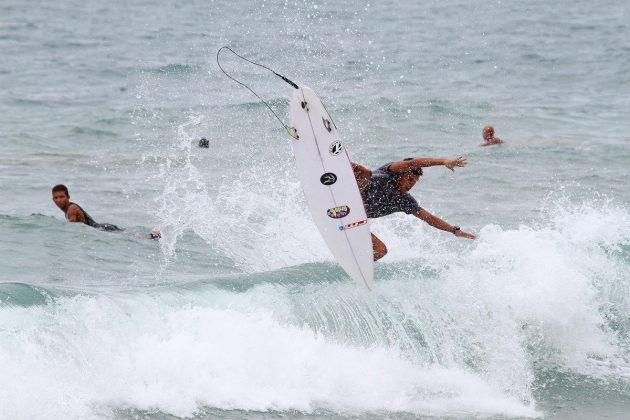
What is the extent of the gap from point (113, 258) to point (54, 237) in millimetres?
1124

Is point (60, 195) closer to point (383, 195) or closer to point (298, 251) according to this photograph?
point (298, 251)

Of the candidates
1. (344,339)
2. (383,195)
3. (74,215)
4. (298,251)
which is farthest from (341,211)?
(74,215)

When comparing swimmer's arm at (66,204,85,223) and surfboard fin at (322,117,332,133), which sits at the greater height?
surfboard fin at (322,117,332,133)

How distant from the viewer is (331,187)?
1027 cm

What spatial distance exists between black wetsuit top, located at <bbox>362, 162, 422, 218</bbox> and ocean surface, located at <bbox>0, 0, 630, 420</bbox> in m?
0.91

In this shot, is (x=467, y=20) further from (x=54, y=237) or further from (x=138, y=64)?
(x=54, y=237)

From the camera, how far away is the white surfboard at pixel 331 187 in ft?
33.6

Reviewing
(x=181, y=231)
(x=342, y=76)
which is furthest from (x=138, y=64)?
(x=181, y=231)

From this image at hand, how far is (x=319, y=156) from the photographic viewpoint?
10.4 m

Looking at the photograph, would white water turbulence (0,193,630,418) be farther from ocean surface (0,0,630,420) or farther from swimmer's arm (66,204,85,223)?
swimmer's arm (66,204,85,223)

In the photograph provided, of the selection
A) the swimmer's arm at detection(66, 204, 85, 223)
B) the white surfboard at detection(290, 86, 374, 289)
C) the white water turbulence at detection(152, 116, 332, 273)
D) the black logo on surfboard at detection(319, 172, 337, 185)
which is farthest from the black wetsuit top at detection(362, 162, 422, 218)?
the swimmer's arm at detection(66, 204, 85, 223)

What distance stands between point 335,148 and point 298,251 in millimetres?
2168

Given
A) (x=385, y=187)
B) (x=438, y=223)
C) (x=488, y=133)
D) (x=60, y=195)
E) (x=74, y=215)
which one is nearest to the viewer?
(x=385, y=187)

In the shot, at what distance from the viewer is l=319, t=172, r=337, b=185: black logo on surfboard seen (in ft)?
33.7
